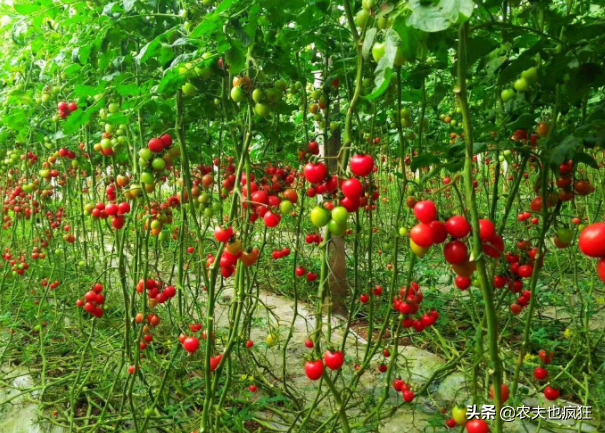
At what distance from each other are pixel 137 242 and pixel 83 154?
1.36 meters

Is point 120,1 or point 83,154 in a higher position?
point 120,1

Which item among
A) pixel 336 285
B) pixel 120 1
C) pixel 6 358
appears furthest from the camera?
pixel 336 285

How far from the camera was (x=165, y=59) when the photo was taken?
123cm

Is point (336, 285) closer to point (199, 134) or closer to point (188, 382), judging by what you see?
point (188, 382)

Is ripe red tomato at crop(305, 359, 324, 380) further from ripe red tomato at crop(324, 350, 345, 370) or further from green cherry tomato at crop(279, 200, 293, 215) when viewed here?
green cherry tomato at crop(279, 200, 293, 215)

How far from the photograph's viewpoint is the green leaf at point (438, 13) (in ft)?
1.94

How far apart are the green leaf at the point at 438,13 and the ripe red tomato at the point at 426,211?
29 cm

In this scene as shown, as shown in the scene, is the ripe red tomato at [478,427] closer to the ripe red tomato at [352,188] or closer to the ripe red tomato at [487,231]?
the ripe red tomato at [487,231]

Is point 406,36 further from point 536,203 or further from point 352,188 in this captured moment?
point 536,203

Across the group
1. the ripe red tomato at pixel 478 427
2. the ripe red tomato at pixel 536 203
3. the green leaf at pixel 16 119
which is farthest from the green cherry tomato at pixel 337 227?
the green leaf at pixel 16 119

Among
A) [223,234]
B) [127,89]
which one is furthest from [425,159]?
[127,89]

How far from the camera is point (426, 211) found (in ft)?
2.40

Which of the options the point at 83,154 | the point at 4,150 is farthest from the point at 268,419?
the point at 4,150

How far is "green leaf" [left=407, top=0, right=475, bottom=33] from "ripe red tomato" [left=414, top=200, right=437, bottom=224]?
291 mm
